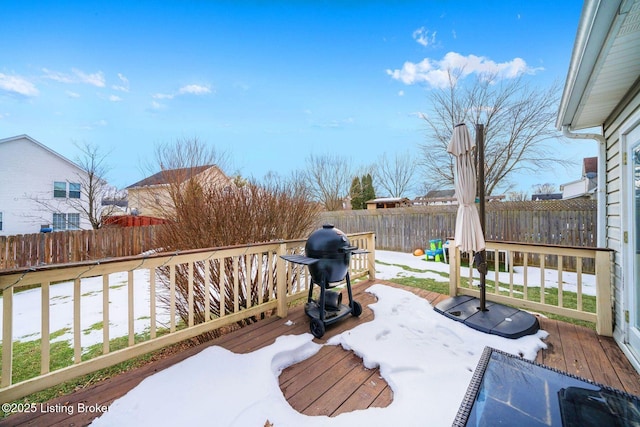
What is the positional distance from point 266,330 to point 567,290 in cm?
585

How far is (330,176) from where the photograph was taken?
19.2 metres

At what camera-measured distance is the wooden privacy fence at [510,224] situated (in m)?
6.12

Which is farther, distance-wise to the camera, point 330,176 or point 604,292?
point 330,176

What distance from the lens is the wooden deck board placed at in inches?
71.7

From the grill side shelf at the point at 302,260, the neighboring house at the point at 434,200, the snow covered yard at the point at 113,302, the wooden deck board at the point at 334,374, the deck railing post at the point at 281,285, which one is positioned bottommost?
the snow covered yard at the point at 113,302

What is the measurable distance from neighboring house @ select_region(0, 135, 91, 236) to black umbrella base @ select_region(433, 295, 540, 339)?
53.0 feet

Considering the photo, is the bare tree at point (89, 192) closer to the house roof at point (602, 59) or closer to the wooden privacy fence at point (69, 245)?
the wooden privacy fence at point (69, 245)

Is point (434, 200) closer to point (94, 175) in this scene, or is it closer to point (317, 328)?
point (317, 328)

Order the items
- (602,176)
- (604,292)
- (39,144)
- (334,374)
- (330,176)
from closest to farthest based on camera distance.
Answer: (334,374) → (604,292) → (602,176) → (39,144) → (330,176)

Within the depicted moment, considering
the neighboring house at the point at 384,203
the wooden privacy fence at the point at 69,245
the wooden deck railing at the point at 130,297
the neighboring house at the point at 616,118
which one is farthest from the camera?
the neighboring house at the point at 384,203

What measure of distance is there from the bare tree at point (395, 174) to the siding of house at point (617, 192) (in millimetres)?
17074

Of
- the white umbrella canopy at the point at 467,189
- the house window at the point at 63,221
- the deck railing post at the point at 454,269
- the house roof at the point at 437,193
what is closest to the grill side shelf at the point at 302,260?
the white umbrella canopy at the point at 467,189

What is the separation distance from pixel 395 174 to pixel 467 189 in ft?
58.7

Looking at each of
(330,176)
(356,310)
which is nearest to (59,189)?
(330,176)
